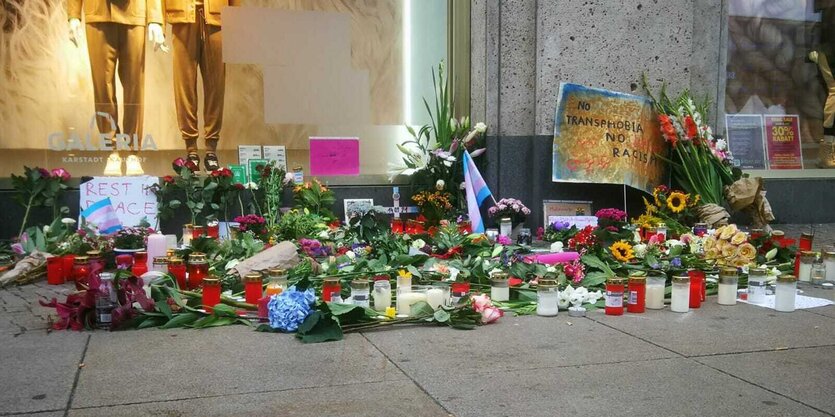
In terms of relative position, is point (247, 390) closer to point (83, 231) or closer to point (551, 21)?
point (83, 231)

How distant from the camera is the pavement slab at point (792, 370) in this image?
3.37m

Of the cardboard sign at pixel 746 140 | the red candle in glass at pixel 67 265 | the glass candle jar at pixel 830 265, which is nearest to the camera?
the red candle in glass at pixel 67 265

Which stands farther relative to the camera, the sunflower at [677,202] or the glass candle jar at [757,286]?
the sunflower at [677,202]

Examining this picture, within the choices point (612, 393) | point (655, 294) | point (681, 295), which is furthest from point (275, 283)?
point (681, 295)

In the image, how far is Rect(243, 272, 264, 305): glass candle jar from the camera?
4.75 m

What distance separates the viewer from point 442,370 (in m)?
3.68

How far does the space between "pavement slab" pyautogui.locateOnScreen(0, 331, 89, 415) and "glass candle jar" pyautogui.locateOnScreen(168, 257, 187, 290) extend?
2.74 ft

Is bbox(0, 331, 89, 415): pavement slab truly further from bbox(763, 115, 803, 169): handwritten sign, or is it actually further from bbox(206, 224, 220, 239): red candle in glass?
bbox(763, 115, 803, 169): handwritten sign

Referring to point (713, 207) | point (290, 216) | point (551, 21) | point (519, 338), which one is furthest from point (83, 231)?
point (713, 207)

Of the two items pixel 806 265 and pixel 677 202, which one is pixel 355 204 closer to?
pixel 677 202

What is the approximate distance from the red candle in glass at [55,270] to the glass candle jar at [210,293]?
1819 mm

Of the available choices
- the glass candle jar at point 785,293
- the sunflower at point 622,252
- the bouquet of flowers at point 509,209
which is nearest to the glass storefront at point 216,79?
the bouquet of flowers at point 509,209

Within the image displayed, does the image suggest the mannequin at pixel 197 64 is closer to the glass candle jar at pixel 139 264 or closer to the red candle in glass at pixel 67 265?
the red candle in glass at pixel 67 265

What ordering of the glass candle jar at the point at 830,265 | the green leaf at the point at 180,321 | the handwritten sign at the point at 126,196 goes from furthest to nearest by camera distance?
the handwritten sign at the point at 126,196 → the glass candle jar at the point at 830,265 → the green leaf at the point at 180,321
